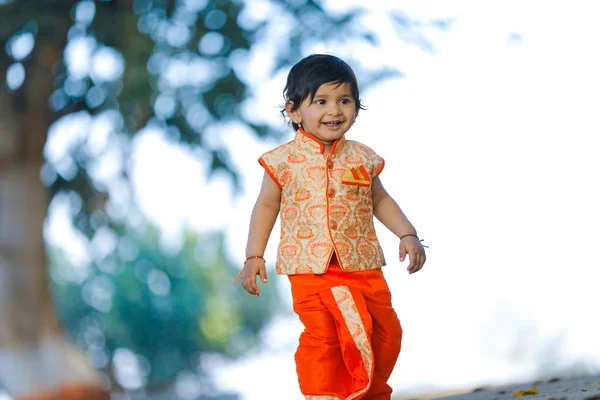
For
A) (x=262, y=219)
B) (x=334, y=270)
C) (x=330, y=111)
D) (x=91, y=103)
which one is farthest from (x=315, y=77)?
(x=91, y=103)

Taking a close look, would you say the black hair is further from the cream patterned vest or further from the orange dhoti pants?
the orange dhoti pants

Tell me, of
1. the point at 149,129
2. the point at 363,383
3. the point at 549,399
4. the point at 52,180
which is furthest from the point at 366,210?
the point at 52,180

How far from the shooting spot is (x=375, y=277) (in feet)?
8.77

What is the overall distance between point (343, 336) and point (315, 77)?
81cm

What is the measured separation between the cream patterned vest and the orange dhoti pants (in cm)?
5

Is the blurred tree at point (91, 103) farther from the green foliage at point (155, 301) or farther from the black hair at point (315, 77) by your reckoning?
the green foliage at point (155, 301)

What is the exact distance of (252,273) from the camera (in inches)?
101

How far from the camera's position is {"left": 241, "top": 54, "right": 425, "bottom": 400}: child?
2.54 m

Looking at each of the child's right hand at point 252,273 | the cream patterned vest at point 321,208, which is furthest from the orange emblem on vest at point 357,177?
the child's right hand at point 252,273

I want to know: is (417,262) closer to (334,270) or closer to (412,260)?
(412,260)

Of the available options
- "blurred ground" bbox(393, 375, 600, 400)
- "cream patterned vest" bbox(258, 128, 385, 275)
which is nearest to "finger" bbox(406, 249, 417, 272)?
"cream patterned vest" bbox(258, 128, 385, 275)

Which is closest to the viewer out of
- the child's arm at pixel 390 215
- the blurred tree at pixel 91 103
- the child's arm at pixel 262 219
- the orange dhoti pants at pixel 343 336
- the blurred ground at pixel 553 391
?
the orange dhoti pants at pixel 343 336

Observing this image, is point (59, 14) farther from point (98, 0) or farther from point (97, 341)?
point (97, 341)

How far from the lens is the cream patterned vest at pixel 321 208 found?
2592 mm
